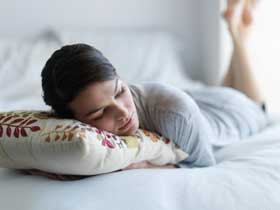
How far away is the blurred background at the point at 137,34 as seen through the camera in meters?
1.82

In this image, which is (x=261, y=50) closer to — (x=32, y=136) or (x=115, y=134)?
(x=115, y=134)

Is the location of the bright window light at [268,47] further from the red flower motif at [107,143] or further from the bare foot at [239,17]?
the red flower motif at [107,143]

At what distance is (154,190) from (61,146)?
0.55 ft

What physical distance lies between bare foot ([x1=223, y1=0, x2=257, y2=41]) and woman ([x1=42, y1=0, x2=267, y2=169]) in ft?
2.17

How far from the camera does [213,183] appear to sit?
697 mm

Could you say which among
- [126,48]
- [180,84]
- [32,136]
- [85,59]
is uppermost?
[85,59]

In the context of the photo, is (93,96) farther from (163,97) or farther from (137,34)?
(137,34)

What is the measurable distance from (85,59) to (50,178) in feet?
0.75

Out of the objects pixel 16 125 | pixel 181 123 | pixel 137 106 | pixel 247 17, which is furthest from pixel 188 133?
→ pixel 247 17

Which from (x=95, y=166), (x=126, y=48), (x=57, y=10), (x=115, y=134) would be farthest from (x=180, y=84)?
(x=95, y=166)

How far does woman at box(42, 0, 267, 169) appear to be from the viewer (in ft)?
2.51

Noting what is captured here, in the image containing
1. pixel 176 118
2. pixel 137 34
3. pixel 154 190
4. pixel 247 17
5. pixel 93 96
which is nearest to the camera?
pixel 154 190

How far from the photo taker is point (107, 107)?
2.62 feet

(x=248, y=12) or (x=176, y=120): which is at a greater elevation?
(x=248, y=12)
